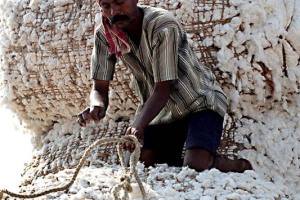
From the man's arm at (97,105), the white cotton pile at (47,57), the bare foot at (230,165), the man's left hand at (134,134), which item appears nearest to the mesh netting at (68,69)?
the white cotton pile at (47,57)

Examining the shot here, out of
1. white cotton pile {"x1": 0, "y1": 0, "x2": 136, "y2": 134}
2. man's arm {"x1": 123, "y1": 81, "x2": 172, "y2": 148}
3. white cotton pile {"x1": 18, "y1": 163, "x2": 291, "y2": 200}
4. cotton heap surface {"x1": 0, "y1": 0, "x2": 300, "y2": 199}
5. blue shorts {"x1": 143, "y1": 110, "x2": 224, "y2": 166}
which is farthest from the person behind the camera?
white cotton pile {"x1": 0, "y1": 0, "x2": 136, "y2": 134}

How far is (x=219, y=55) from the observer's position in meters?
2.81

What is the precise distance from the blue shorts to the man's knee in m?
0.02

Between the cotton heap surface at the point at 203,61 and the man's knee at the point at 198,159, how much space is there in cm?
26

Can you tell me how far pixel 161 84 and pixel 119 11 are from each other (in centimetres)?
28

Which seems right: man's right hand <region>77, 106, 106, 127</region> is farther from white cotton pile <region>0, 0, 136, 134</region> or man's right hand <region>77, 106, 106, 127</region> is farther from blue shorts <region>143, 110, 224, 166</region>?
white cotton pile <region>0, 0, 136, 134</region>

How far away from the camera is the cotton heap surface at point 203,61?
2.81m

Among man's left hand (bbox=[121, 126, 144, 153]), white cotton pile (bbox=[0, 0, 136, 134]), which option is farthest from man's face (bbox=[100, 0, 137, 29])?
white cotton pile (bbox=[0, 0, 136, 134])

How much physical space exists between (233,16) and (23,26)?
34.8 inches

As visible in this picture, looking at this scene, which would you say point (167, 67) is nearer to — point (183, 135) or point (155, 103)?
point (155, 103)

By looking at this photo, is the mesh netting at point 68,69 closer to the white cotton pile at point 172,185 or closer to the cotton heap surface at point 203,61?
the cotton heap surface at point 203,61

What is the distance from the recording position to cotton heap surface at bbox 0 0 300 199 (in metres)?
2.81

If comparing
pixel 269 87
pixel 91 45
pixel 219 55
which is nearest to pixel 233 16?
pixel 219 55

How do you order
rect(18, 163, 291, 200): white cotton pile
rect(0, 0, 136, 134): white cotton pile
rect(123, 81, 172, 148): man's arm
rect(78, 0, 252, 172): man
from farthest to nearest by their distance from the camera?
rect(0, 0, 136, 134): white cotton pile → rect(78, 0, 252, 172): man → rect(123, 81, 172, 148): man's arm → rect(18, 163, 291, 200): white cotton pile
